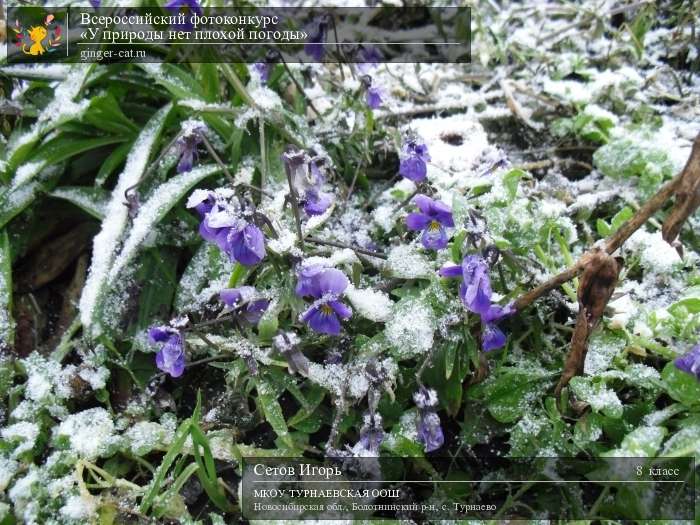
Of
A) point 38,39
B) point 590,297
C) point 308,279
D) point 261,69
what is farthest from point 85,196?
point 590,297

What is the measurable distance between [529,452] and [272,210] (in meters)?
0.90

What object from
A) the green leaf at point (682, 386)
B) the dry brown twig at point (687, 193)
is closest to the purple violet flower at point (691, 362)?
the green leaf at point (682, 386)

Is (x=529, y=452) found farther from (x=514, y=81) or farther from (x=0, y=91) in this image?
(x=0, y=91)

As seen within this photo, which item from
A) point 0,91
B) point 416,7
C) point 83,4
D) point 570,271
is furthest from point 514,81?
point 0,91

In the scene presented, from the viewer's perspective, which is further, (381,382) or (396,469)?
(396,469)

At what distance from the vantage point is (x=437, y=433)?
4.69 ft

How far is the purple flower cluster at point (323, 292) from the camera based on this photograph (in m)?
1.41

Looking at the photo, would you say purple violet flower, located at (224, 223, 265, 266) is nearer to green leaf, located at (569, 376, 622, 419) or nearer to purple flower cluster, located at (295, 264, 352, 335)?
purple flower cluster, located at (295, 264, 352, 335)

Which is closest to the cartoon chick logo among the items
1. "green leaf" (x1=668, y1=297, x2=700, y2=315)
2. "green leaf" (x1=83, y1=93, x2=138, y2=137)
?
"green leaf" (x1=83, y1=93, x2=138, y2=137)

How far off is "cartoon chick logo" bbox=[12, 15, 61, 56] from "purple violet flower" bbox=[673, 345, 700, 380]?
2.27m

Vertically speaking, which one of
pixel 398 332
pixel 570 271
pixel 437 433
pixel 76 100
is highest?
pixel 76 100

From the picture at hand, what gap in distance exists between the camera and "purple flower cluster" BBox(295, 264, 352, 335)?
55.6 inches

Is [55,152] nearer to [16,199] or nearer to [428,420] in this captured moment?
[16,199]

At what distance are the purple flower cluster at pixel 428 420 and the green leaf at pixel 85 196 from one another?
130 centimetres
